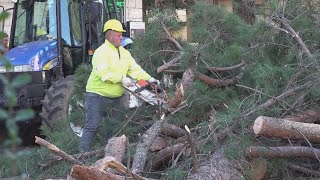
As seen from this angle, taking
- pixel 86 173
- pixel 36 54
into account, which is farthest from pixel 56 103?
pixel 86 173

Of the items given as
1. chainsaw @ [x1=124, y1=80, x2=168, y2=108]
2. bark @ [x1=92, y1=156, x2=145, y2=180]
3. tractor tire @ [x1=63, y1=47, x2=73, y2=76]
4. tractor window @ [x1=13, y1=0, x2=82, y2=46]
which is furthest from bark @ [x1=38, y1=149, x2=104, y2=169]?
tractor window @ [x1=13, y1=0, x2=82, y2=46]

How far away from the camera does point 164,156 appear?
13.9 ft

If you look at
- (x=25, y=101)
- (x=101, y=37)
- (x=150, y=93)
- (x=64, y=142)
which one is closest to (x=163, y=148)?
(x=150, y=93)

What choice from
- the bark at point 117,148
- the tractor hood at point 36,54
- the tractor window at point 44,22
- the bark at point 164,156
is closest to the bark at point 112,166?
the bark at point 117,148

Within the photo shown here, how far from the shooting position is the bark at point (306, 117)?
3977 mm

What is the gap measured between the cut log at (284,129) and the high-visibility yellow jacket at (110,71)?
1.85 m

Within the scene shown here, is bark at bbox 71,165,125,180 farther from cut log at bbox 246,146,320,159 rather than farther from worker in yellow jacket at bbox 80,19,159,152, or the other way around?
worker in yellow jacket at bbox 80,19,159,152

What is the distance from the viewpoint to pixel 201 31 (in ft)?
→ 18.8

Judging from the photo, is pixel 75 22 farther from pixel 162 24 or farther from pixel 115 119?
pixel 115 119

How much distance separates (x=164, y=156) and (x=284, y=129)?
1.08 metres

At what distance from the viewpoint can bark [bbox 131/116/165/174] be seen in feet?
12.9

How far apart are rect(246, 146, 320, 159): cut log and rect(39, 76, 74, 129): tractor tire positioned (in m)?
2.84

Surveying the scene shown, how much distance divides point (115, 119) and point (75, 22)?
2054 millimetres

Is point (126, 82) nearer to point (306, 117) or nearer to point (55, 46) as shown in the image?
point (306, 117)
